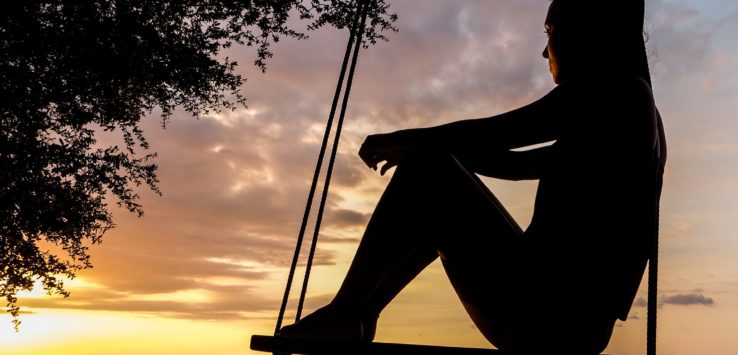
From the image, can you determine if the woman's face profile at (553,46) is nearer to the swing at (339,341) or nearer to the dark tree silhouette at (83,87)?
the swing at (339,341)

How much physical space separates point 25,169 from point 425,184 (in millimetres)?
7461

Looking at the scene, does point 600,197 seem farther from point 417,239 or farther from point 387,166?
point 387,166

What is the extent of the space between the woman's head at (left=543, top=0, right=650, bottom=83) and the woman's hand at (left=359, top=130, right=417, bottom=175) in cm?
58

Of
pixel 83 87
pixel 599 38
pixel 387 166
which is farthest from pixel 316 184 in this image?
pixel 83 87

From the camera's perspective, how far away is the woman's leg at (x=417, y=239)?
2.15 metres

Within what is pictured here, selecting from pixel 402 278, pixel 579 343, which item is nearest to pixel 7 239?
pixel 402 278

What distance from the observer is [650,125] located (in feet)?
6.81

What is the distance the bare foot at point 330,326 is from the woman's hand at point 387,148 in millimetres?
556

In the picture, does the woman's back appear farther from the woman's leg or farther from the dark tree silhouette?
the dark tree silhouette

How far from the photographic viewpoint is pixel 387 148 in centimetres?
240

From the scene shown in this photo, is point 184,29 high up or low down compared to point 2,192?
up

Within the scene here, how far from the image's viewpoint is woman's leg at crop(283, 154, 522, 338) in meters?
2.15

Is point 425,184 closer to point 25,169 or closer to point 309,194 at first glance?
point 309,194

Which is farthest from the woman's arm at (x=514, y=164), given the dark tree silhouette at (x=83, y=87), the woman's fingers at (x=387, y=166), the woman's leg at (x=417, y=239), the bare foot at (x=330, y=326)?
the dark tree silhouette at (x=83, y=87)
